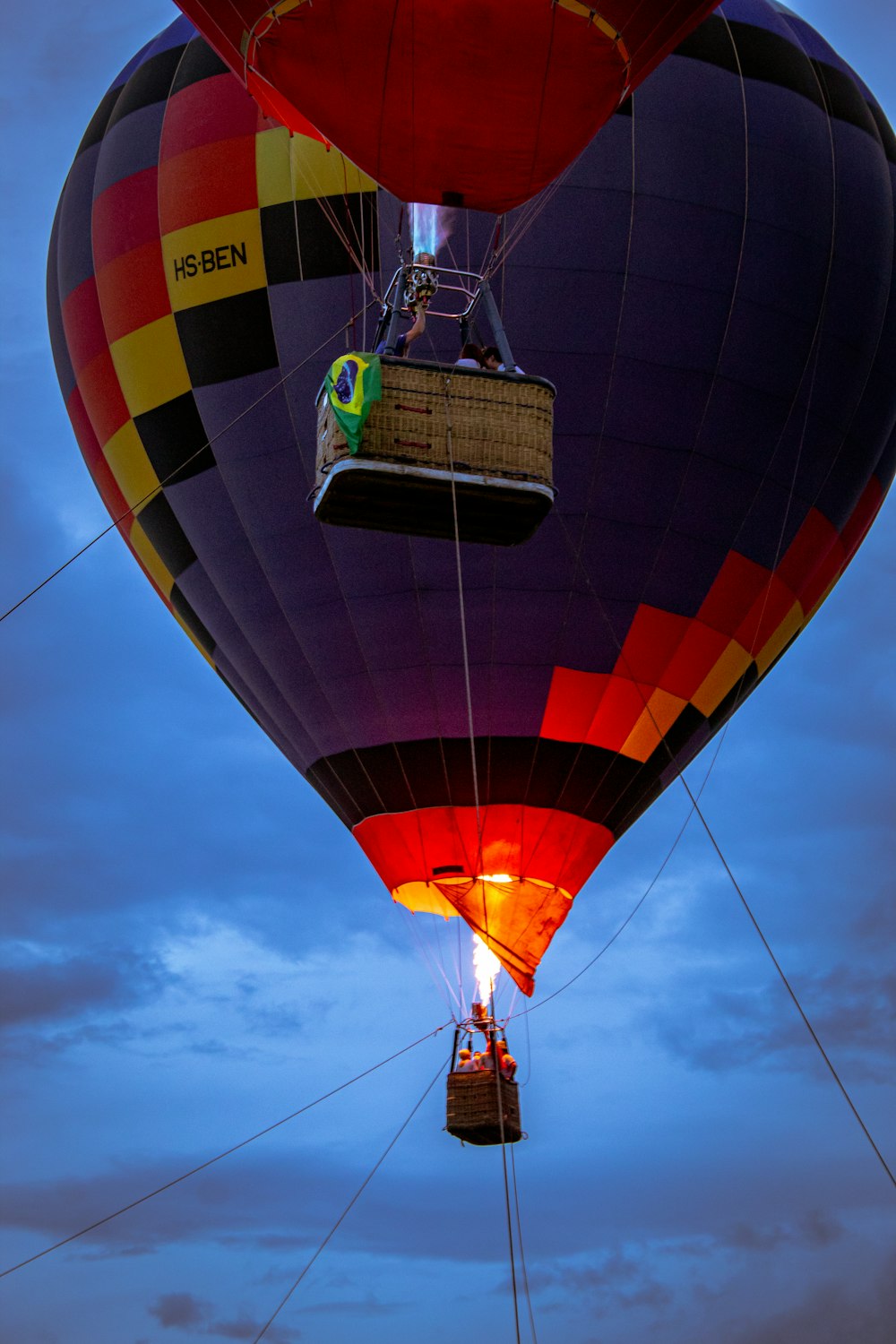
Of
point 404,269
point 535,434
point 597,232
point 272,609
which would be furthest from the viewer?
point 272,609

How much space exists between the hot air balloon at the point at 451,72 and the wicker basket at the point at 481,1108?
4697 mm

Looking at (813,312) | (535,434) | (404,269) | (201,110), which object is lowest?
(535,434)

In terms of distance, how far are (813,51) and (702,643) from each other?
3589mm

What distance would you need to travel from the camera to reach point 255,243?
11.0 metres

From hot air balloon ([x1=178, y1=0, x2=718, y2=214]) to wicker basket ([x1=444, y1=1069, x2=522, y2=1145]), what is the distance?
4.70 metres

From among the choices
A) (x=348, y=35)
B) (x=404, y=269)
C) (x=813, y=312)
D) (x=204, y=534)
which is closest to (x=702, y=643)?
(x=813, y=312)

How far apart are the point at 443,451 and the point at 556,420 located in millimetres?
3108

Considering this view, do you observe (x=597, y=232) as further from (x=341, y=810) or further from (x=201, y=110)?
(x=341, y=810)

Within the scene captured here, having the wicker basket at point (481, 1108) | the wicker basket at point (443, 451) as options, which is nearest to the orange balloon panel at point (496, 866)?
the wicker basket at point (481, 1108)

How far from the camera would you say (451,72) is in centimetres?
816

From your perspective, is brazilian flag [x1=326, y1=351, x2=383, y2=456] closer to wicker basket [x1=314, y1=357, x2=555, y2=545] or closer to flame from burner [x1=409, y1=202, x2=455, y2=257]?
wicker basket [x1=314, y1=357, x2=555, y2=545]

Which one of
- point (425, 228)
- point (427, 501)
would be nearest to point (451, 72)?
point (425, 228)

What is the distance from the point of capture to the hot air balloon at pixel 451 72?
8062 mm

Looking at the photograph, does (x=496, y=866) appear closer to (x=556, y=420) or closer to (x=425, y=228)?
(x=556, y=420)
